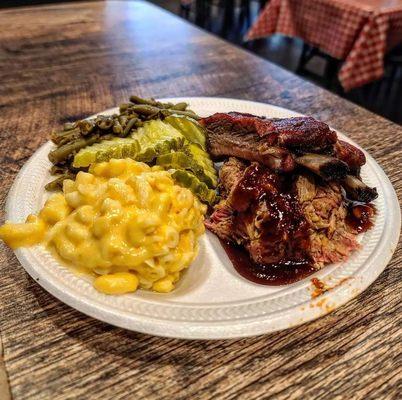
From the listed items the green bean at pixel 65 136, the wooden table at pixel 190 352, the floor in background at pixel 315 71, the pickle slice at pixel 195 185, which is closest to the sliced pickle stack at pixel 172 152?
the pickle slice at pixel 195 185

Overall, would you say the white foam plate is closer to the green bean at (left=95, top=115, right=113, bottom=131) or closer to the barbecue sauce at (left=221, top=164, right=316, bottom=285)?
the barbecue sauce at (left=221, top=164, right=316, bottom=285)

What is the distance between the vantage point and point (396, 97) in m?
5.78

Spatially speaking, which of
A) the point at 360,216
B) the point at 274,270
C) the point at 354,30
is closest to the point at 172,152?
the point at 274,270

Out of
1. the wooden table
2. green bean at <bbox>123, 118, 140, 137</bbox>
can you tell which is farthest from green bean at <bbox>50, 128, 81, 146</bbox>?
the wooden table

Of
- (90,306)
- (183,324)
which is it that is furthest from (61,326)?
(183,324)

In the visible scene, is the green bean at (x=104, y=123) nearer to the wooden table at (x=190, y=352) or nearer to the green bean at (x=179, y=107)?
the green bean at (x=179, y=107)

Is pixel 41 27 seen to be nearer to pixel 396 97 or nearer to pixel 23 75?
pixel 23 75

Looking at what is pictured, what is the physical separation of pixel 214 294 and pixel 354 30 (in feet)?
11.8

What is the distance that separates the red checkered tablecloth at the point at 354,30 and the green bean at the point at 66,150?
310cm

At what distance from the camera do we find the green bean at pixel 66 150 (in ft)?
5.74

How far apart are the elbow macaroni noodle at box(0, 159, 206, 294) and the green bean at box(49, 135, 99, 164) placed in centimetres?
33

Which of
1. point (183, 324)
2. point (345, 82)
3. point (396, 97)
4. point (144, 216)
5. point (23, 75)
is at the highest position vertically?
point (144, 216)

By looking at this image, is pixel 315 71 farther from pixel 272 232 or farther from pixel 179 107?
pixel 272 232

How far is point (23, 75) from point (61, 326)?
87.2 inches
